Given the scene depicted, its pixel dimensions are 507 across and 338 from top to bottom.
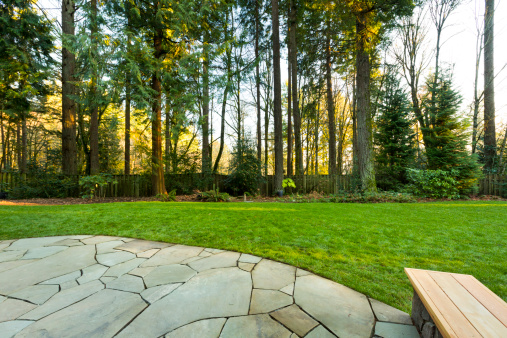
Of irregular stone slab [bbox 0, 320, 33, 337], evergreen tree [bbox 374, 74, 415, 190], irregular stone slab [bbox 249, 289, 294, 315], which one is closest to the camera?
irregular stone slab [bbox 0, 320, 33, 337]

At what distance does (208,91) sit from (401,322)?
908cm

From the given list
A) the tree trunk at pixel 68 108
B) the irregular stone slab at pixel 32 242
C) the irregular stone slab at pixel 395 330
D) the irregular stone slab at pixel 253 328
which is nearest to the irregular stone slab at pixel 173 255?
the irregular stone slab at pixel 253 328

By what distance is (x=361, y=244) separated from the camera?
9.62 feet

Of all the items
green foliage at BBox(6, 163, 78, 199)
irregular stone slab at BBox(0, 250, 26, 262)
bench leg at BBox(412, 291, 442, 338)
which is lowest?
irregular stone slab at BBox(0, 250, 26, 262)

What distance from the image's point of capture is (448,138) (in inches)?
341

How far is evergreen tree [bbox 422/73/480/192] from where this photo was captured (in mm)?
8336

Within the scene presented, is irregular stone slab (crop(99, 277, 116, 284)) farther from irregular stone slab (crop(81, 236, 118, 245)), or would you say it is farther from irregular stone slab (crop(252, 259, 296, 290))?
irregular stone slab (crop(252, 259, 296, 290))

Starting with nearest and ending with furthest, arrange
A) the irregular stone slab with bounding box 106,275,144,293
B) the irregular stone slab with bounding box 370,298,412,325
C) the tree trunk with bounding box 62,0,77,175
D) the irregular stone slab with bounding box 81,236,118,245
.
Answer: the irregular stone slab with bounding box 370,298,412,325, the irregular stone slab with bounding box 106,275,144,293, the irregular stone slab with bounding box 81,236,118,245, the tree trunk with bounding box 62,0,77,175

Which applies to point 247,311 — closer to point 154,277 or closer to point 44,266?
point 154,277

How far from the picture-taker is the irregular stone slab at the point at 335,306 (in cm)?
139

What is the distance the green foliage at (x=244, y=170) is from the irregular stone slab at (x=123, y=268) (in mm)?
6560

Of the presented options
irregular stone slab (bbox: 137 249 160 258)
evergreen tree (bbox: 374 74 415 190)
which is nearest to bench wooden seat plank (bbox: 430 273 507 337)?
irregular stone slab (bbox: 137 249 160 258)

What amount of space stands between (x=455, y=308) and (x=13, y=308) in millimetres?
3070

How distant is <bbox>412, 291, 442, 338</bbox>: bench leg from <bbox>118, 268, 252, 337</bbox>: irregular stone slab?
45.9 inches
